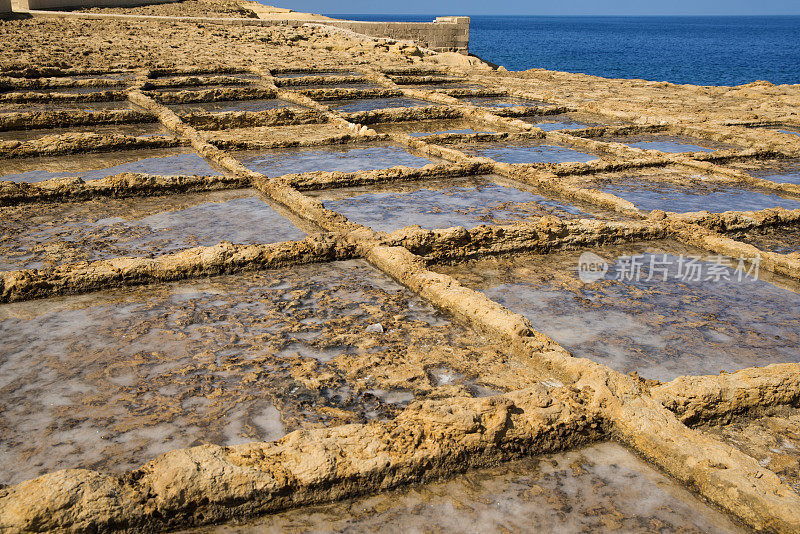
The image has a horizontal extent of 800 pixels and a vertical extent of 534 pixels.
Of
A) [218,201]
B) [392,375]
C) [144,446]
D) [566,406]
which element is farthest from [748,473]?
[218,201]

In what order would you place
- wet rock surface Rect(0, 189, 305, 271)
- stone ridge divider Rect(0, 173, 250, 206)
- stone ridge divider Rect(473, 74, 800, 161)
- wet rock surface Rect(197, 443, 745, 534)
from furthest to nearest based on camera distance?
stone ridge divider Rect(473, 74, 800, 161) → stone ridge divider Rect(0, 173, 250, 206) → wet rock surface Rect(0, 189, 305, 271) → wet rock surface Rect(197, 443, 745, 534)

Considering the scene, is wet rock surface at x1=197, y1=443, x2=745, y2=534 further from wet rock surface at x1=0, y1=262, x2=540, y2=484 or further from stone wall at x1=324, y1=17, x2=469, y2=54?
stone wall at x1=324, y1=17, x2=469, y2=54

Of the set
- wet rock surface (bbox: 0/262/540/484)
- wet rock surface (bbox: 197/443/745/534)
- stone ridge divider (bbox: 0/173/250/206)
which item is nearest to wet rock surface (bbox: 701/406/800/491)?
wet rock surface (bbox: 197/443/745/534)

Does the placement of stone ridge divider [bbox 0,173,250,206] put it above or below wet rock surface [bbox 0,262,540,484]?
above

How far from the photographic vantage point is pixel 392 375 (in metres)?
2.65

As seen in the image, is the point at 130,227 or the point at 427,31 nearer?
the point at 130,227

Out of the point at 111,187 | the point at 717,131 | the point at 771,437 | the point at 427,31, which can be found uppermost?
the point at 427,31

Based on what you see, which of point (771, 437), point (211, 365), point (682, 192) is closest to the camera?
Answer: point (771, 437)

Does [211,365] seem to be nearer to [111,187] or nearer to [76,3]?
[111,187]

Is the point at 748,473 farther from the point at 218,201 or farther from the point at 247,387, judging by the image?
the point at 218,201

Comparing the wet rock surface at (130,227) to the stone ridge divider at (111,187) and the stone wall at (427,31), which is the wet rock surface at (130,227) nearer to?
the stone ridge divider at (111,187)

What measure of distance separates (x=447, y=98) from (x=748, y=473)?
8.35 metres

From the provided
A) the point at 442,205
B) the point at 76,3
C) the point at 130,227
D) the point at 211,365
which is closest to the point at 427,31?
the point at 76,3

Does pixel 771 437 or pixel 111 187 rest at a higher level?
pixel 111 187
